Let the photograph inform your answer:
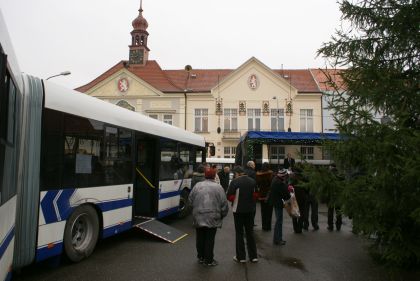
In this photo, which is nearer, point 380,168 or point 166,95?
point 380,168

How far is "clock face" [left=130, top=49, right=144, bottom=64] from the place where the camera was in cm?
4650

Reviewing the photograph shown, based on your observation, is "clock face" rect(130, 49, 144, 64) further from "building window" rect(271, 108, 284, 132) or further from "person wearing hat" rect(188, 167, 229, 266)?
"person wearing hat" rect(188, 167, 229, 266)

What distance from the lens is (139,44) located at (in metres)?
47.2

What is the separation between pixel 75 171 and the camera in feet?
22.1

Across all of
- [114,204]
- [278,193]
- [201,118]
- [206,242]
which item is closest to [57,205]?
[114,204]

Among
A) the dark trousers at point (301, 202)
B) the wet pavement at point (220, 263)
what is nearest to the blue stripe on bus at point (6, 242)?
the wet pavement at point (220, 263)

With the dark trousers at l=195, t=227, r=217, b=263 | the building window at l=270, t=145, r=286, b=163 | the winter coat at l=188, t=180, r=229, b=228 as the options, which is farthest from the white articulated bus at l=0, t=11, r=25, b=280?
the building window at l=270, t=145, r=286, b=163

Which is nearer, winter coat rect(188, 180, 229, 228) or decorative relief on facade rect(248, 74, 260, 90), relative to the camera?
winter coat rect(188, 180, 229, 228)

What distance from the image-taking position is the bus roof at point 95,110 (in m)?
6.27

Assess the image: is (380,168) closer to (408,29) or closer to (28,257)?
(408,29)

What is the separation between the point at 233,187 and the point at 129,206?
2.48 meters

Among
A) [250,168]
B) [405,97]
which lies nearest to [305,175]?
[405,97]

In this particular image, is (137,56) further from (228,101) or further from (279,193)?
(279,193)

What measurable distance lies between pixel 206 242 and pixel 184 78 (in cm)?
3989
